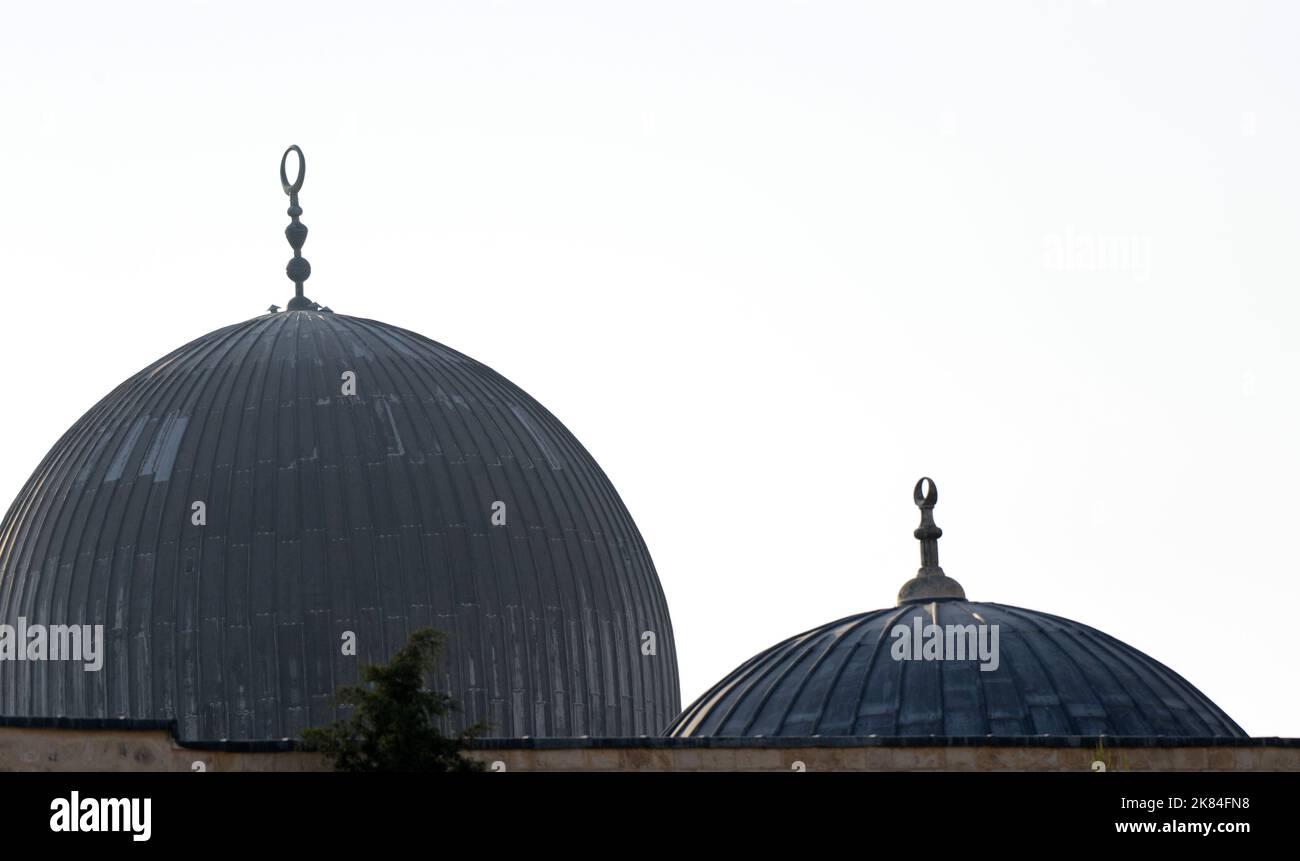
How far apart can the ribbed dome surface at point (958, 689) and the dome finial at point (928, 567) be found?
0.84 ft

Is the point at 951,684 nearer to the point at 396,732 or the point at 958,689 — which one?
the point at 958,689

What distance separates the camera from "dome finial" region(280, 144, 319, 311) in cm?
5538

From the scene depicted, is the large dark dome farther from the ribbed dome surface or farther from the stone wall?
the stone wall

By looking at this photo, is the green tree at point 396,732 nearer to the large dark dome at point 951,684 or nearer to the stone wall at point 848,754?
the stone wall at point 848,754

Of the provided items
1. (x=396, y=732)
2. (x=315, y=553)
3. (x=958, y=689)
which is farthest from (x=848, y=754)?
(x=315, y=553)

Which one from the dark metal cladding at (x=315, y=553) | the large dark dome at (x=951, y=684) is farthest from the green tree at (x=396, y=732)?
the dark metal cladding at (x=315, y=553)

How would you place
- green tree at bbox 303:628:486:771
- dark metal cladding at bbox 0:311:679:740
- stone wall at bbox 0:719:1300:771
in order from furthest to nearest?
dark metal cladding at bbox 0:311:679:740 → stone wall at bbox 0:719:1300:771 → green tree at bbox 303:628:486:771

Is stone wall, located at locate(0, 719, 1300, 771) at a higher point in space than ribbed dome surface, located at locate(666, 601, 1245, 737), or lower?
lower

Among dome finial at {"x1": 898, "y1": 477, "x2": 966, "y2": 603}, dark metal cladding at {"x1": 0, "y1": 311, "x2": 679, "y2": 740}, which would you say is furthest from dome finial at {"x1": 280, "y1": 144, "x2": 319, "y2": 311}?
dome finial at {"x1": 898, "y1": 477, "x2": 966, "y2": 603}

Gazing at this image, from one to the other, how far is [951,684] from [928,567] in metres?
3.18

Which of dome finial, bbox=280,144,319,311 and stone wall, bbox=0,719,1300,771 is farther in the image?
dome finial, bbox=280,144,319,311

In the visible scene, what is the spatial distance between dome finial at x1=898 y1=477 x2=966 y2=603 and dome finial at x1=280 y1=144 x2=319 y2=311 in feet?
45.6
